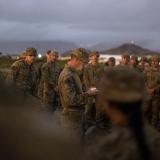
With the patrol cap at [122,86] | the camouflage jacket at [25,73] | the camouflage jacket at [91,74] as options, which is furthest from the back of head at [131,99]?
the camouflage jacket at [91,74]

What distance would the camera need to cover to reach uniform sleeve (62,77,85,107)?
9.36 meters

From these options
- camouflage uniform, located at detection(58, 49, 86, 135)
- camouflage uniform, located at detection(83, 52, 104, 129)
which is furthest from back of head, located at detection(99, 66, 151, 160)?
camouflage uniform, located at detection(83, 52, 104, 129)

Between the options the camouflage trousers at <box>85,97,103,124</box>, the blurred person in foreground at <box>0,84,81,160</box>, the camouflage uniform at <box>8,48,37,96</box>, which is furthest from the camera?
the camouflage trousers at <box>85,97,103,124</box>

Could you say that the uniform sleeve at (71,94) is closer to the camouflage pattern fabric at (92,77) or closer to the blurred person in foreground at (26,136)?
the camouflage pattern fabric at (92,77)

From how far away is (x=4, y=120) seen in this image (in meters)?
1.65

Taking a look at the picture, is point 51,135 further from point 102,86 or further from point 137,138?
point 102,86

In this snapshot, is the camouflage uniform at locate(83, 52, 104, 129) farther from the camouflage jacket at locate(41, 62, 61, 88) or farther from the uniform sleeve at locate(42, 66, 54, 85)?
the uniform sleeve at locate(42, 66, 54, 85)

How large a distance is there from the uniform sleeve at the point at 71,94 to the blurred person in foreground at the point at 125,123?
7039 millimetres

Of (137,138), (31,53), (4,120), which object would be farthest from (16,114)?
(31,53)

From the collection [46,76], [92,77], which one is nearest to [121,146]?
[46,76]

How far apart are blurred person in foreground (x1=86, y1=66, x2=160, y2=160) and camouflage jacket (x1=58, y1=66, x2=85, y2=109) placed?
23.1 ft

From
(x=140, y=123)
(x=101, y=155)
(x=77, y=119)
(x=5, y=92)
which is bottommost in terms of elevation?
(x=77, y=119)

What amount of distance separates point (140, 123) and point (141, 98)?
9 cm

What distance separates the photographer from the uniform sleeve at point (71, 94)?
9.36 metres
